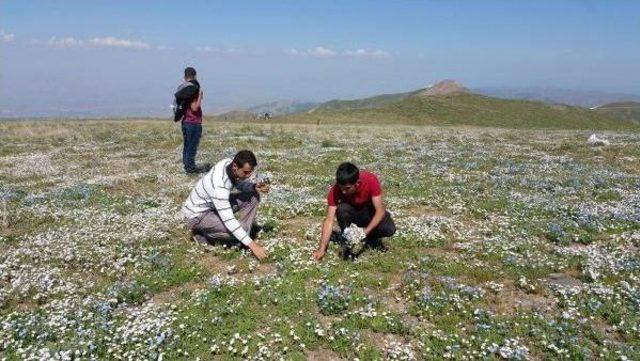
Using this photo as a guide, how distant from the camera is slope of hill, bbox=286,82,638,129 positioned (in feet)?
304

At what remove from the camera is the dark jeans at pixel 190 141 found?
23.3m

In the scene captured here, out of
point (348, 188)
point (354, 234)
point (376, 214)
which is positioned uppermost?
point (348, 188)

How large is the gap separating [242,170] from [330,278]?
3.27 meters

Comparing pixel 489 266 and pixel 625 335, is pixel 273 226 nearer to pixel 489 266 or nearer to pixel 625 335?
pixel 489 266

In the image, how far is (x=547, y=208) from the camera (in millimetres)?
17359

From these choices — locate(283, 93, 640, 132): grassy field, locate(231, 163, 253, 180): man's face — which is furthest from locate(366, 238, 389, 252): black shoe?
locate(283, 93, 640, 132): grassy field

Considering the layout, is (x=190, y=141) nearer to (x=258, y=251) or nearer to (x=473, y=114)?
(x=258, y=251)

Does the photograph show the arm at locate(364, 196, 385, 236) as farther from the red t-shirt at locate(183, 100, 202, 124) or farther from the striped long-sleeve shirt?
the red t-shirt at locate(183, 100, 202, 124)

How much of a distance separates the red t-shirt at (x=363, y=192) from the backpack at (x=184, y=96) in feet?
42.2

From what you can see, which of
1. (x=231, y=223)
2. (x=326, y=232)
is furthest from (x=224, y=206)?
(x=326, y=232)

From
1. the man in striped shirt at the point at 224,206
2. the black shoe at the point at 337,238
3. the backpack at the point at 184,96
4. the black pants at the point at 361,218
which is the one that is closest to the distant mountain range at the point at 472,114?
the backpack at the point at 184,96

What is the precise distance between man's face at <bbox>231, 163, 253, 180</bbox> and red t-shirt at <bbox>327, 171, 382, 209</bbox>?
6.54ft

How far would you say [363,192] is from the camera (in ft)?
39.4

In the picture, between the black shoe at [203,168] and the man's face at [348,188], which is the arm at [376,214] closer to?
the man's face at [348,188]
